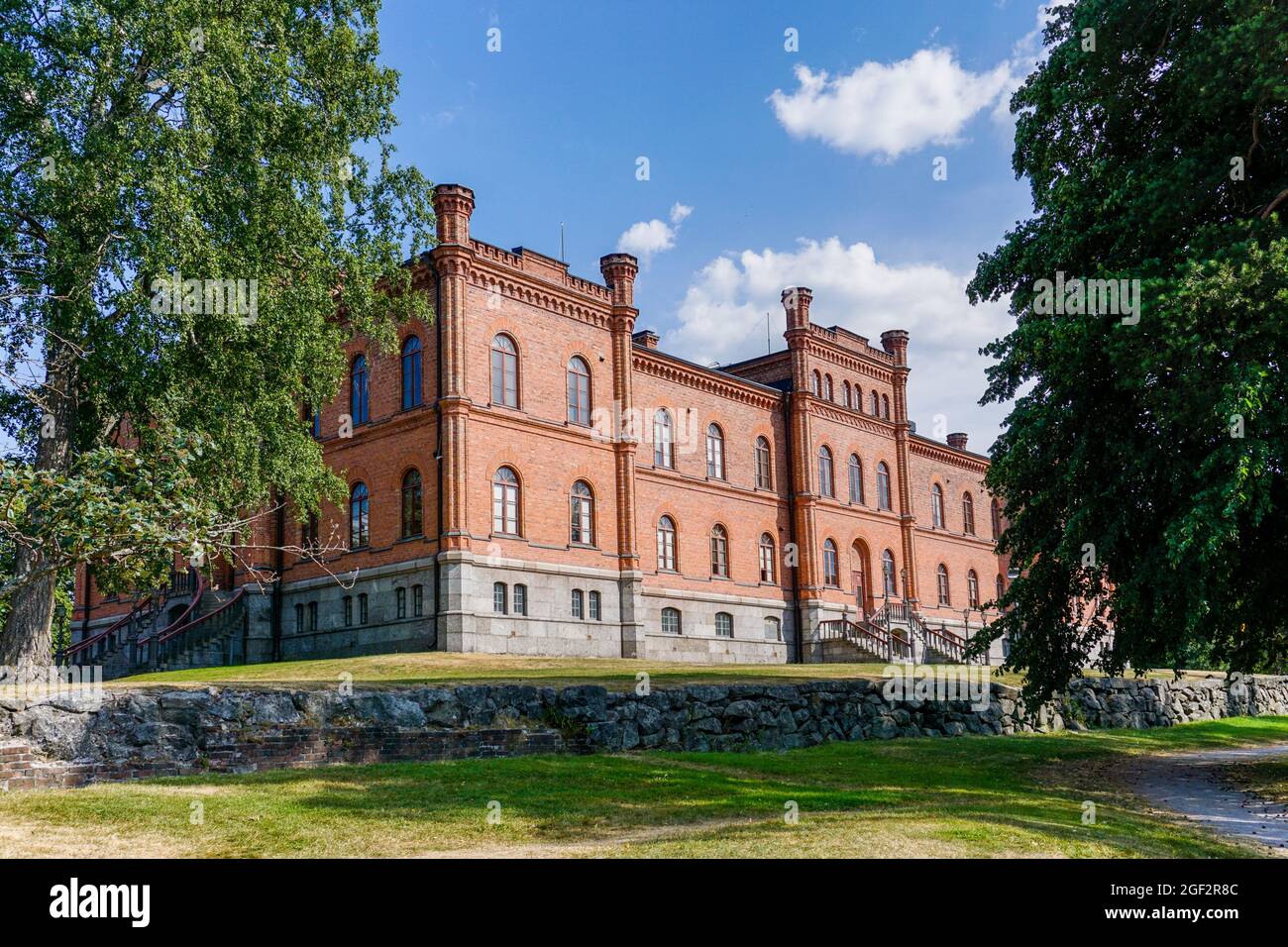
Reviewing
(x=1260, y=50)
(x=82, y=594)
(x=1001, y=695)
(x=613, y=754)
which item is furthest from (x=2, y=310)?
(x=82, y=594)

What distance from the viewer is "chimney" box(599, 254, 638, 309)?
36219 millimetres

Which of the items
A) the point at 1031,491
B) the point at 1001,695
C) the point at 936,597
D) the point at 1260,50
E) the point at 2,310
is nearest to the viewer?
the point at 1260,50

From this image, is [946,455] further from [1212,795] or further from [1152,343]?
[1152,343]

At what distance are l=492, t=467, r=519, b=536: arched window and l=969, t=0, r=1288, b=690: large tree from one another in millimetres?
16640

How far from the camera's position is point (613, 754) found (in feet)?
59.7

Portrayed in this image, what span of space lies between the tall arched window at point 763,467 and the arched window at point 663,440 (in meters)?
5.18

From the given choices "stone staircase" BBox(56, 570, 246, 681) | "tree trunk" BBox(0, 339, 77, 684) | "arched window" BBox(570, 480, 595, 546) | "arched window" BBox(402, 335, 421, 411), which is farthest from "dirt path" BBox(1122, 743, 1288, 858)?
"stone staircase" BBox(56, 570, 246, 681)

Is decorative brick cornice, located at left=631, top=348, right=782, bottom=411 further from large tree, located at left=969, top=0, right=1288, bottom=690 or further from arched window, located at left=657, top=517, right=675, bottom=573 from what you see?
large tree, located at left=969, top=0, right=1288, bottom=690

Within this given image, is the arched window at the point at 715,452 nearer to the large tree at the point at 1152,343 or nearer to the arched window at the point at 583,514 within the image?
the arched window at the point at 583,514

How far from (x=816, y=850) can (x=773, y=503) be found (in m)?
33.9

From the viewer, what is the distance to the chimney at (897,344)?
164ft

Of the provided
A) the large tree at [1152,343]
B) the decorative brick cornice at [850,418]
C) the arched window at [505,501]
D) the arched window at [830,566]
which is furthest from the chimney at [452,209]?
the arched window at [830,566]
